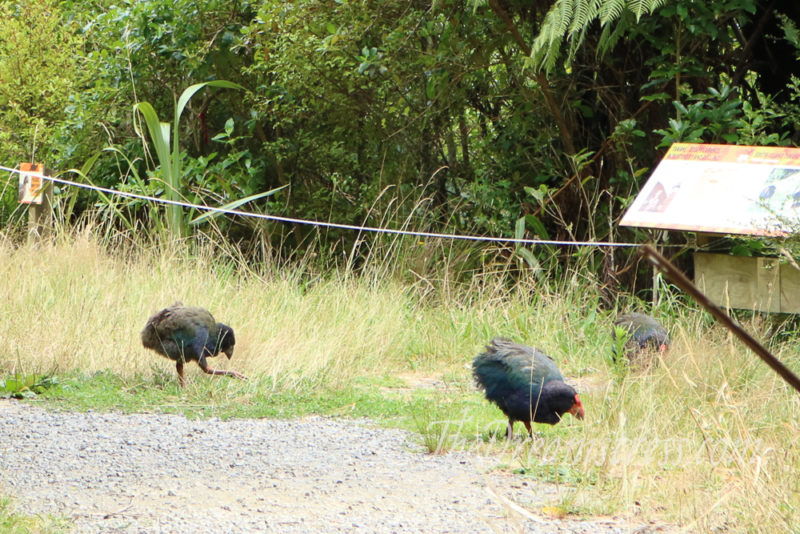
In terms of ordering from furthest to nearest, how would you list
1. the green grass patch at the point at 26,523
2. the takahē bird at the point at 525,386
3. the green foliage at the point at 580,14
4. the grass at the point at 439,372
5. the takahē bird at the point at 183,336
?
the green foliage at the point at 580,14, the takahē bird at the point at 183,336, the takahē bird at the point at 525,386, the grass at the point at 439,372, the green grass patch at the point at 26,523

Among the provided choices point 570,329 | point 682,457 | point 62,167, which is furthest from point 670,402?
point 62,167

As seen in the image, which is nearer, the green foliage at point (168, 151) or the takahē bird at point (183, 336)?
the takahē bird at point (183, 336)

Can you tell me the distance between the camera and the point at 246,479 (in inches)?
148

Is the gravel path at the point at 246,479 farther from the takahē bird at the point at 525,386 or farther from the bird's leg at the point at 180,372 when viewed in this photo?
the bird's leg at the point at 180,372

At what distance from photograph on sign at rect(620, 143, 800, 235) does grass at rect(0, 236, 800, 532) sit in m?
0.72

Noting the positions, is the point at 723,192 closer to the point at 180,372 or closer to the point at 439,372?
the point at 439,372

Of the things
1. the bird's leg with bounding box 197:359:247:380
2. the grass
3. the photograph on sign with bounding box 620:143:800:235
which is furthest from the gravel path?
the photograph on sign with bounding box 620:143:800:235

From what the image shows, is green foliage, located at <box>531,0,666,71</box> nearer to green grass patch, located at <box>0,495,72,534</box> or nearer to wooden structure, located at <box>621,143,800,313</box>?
wooden structure, located at <box>621,143,800,313</box>

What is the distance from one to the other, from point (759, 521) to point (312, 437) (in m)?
2.19

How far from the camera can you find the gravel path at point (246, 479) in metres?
3.21

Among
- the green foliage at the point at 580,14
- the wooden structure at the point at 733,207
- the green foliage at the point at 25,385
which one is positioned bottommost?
the green foliage at the point at 25,385

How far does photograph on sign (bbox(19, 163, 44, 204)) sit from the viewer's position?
809 centimetres

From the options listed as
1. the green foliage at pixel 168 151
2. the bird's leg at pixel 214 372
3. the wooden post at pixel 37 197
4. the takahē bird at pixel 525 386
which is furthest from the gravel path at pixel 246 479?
the green foliage at pixel 168 151

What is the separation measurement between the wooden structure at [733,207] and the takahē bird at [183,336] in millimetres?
2561
